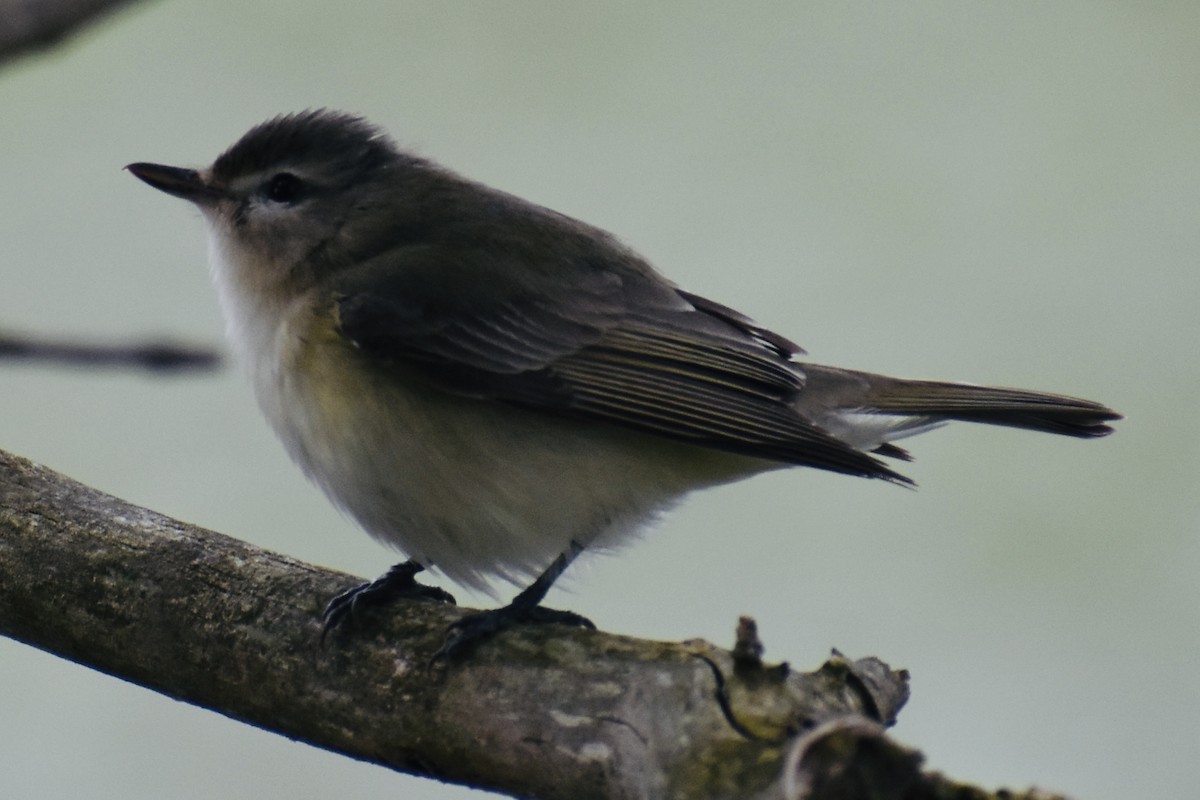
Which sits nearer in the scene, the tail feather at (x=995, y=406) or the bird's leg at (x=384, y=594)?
the bird's leg at (x=384, y=594)

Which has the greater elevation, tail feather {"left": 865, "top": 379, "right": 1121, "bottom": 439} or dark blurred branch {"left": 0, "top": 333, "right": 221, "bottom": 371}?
tail feather {"left": 865, "top": 379, "right": 1121, "bottom": 439}

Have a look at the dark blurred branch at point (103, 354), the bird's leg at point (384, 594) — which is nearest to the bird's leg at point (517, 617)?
the bird's leg at point (384, 594)

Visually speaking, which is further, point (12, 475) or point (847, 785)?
point (12, 475)

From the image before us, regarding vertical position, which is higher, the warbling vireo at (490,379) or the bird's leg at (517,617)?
the warbling vireo at (490,379)

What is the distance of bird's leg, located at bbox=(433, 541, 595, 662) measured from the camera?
2.50 m

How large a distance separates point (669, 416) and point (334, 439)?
2.48 feet

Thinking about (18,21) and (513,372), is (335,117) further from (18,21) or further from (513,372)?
(18,21)

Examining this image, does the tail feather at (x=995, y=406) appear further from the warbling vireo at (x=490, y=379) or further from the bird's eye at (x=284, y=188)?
the bird's eye at (x=284, y=188)

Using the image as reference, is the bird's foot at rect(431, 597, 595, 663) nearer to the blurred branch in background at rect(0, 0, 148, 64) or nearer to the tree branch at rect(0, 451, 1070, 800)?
the tree branch at rect(0, 451, 1070, 800)

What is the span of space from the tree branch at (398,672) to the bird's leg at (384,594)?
39 millimetres

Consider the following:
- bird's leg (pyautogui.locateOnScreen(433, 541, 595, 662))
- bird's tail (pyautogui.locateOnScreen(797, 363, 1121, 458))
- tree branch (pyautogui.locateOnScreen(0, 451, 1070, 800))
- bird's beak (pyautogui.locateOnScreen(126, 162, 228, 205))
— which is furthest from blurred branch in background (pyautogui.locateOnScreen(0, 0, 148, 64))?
bird's tail (pyautogui.locateOnScreen(797, 363, 1121, 458))

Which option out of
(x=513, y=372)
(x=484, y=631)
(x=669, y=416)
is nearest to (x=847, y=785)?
(x=484, y=631)

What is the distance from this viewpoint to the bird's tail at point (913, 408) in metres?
3.40

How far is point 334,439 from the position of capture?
3010 millimetres
